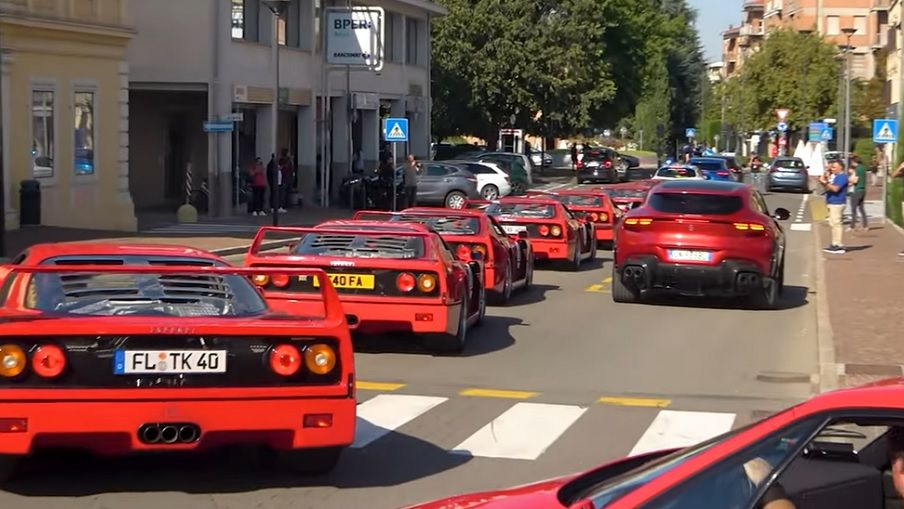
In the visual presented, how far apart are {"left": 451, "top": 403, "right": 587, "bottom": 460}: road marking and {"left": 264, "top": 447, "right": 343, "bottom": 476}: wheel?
1.36 m

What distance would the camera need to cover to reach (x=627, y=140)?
152m

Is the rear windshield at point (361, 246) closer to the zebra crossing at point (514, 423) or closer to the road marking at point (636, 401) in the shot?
the zebra crossing at point (514, 423)

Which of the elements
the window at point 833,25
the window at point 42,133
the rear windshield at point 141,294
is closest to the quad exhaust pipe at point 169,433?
the rear windshield at point 141,294

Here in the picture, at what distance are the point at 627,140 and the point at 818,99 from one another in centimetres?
6924

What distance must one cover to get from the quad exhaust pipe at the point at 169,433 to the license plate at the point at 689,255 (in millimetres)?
11710

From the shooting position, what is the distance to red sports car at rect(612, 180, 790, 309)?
18234 mm

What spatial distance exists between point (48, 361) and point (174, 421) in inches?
27.4

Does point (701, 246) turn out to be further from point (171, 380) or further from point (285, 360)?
point (171, 380)

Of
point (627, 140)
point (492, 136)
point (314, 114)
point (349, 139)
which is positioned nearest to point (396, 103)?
point (349, 139)

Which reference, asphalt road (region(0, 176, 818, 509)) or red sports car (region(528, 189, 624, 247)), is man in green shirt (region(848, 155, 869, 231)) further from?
asphalt road (region(0, 176, 818, 509))

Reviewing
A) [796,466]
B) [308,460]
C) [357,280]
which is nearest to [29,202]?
[357,280]

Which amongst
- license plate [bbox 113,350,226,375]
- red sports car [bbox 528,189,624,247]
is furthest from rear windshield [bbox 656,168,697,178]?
license plate [bbox 113,350,226,375]

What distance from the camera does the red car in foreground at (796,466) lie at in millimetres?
4082

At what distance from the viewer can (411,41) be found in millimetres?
57906
